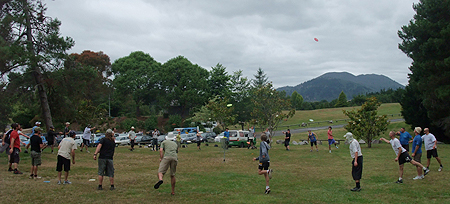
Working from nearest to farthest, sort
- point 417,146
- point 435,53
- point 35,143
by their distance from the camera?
point 35,143 < point 417,146 < point 435,53

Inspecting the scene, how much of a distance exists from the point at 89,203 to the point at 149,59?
58623 mm

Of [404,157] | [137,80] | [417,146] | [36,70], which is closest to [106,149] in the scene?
[404,157]

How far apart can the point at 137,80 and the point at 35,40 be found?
3881cm

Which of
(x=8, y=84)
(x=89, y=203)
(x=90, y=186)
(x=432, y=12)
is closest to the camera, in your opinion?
(x=89, y=203)

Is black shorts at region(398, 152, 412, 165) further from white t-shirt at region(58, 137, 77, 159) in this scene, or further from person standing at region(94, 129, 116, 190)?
white t-shirt at region(58, 137, 77, 159)

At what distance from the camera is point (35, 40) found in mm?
18656

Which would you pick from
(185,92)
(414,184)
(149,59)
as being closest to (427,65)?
(414,184)

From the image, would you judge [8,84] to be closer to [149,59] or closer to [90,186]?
[90,186]

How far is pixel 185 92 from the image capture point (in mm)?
52969

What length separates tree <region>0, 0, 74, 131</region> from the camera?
660 inches

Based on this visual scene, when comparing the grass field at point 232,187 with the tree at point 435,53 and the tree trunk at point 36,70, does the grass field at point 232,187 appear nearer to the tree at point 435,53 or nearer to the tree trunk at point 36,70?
the tree trunk at point 36,70

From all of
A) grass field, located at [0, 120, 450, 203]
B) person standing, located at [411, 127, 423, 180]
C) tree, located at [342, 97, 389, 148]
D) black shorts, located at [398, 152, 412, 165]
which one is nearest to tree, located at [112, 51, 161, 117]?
tree, located at [342, 97, 389, 148]

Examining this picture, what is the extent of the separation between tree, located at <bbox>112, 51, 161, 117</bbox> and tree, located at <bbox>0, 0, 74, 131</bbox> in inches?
1468

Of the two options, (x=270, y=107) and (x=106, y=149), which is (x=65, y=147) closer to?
(x=106, y=149)
